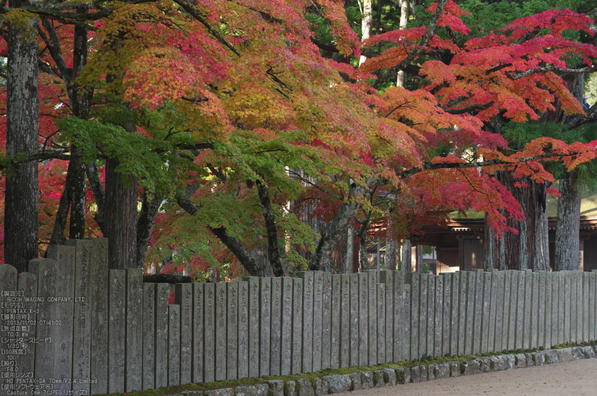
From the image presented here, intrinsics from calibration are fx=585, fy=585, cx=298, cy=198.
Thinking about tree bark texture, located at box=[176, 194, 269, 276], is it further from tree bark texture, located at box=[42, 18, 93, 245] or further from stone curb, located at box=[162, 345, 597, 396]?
stone curb, located at box=[162, 345, 597, 396]

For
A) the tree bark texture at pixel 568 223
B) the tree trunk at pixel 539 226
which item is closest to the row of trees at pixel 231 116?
the tree trunk at pixel 539 226

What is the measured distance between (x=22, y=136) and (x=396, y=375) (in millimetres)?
5756

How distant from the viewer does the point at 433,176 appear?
11.6m

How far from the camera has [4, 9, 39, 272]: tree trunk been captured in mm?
7109

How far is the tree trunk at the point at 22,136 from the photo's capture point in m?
7.11

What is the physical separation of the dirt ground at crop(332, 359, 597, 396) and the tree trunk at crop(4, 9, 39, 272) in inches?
175

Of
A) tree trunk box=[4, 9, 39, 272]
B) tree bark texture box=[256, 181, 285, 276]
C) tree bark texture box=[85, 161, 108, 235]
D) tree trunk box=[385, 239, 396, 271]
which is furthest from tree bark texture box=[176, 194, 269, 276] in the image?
tree trunk box=[385, 239, 396, 271]

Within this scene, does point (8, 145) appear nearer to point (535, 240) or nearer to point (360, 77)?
point (360, 77)

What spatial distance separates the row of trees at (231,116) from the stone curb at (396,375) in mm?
2236

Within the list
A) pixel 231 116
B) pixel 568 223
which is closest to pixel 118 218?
pixel 231 116

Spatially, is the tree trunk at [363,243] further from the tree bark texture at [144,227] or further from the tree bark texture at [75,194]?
the tree bark texture at [75,194]

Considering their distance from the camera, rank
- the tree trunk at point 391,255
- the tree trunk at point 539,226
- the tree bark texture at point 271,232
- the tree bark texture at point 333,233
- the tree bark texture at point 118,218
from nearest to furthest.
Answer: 1. the tree bark texture at point 118,218
2. the tree bark texture at point 271,232
3. the tree bark texture at point 333,233
4. the tree trunk at point 539,226
5. the tree trunk at point 391,255

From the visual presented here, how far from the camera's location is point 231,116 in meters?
6.86

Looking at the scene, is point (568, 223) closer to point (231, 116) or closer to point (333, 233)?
point (333, 233)
